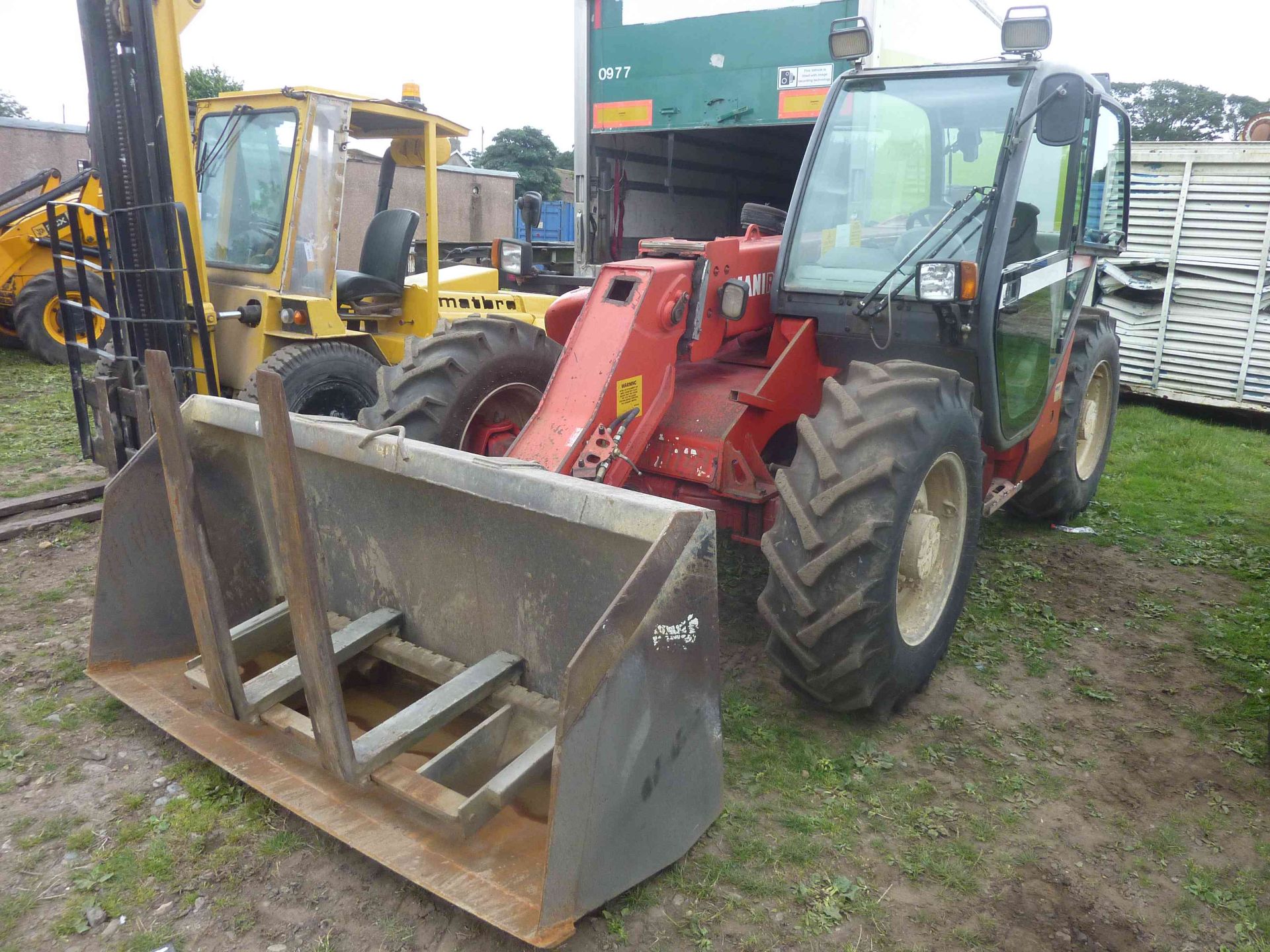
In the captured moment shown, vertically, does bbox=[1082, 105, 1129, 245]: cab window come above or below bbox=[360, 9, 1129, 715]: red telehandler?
above

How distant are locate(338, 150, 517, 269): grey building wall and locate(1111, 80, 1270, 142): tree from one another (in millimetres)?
29686

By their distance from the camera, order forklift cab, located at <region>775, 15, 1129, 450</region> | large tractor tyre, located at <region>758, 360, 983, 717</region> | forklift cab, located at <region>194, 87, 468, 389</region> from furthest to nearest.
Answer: forklift cab, located at <region>194, 87, 468, 389</region>, forklift cab, located at <region>775, 15, 1129, 450</region>, large tractor tyre, located at <region>758, 360, 983, 717</region>

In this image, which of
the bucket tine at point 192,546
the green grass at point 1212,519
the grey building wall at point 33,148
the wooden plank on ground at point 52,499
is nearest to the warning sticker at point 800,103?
the green grass at point 1212,519

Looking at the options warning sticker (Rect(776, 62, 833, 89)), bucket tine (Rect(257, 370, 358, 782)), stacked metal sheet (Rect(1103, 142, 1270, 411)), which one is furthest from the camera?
stacked metal sheet (Rect(1103, 142, 1270, 411))

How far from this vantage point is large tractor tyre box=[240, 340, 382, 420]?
517 centimetres

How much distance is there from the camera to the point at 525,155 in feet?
98.6

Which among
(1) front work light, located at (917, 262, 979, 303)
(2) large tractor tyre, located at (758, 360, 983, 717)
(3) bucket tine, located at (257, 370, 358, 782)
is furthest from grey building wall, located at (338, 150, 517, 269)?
(3) bucket tine, located at (257, 370, 358, 782)

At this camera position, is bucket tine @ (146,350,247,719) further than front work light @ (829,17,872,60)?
No

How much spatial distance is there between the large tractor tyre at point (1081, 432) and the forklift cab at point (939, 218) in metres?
1.12

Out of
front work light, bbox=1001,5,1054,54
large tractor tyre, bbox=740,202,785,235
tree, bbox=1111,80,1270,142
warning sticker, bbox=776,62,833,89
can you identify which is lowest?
large tractor tyre, bbox=740,202,785,235

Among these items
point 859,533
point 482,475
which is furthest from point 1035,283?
point 482,475

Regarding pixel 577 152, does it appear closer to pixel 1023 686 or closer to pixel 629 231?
pixel 629 231

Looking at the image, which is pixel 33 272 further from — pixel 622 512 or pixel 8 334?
pixel 622 512

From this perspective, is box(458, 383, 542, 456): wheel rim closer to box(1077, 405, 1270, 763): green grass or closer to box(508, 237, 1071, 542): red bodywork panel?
box(508, 237, 1071, 542): red bodywork panel
